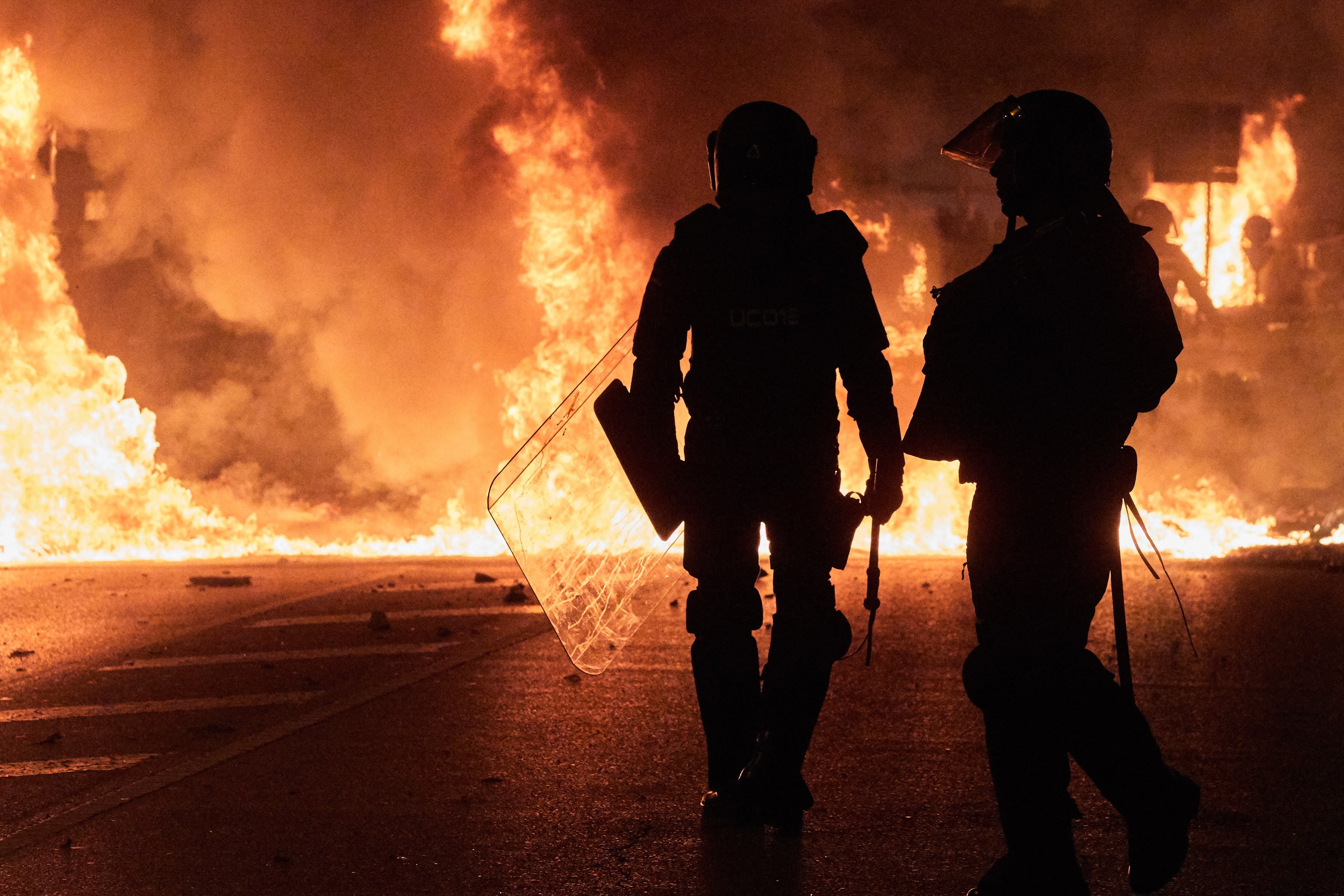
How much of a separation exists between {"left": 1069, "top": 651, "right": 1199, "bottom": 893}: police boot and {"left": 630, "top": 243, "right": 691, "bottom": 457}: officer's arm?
1.26m

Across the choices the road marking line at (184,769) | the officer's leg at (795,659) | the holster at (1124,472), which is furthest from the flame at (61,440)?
the holster at (1124,472)

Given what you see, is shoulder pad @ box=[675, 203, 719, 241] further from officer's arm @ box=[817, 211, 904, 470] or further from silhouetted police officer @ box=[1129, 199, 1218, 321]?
silhouetted police officer @ box=[1129, 199, 1218, 321]

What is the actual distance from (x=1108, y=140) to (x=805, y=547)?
4.05 ft

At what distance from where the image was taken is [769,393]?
10.8 feet

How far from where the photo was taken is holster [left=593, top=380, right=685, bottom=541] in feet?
10.9

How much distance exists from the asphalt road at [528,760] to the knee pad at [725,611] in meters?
0.50

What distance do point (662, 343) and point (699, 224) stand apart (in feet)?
1.07

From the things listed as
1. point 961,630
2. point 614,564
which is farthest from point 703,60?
point 614,564

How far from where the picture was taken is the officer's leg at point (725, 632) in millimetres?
3344

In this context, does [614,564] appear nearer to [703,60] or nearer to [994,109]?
[994,109]

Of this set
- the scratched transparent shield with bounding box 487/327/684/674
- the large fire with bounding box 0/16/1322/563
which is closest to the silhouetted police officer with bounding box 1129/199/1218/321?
the large fire with bounding box 0/16/1322/563

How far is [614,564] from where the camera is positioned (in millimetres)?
4270

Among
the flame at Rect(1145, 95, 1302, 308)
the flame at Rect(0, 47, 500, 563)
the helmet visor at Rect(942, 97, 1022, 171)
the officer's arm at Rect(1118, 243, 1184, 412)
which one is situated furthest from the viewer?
the flame at Rect(1145, 95, 1302, 308)

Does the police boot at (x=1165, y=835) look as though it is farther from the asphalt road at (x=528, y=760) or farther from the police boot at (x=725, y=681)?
the police boot at (x=725, y=681)
